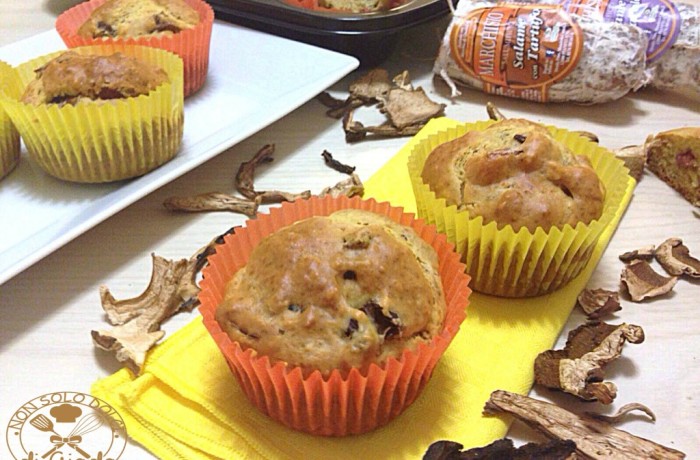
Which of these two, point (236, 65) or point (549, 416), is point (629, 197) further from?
point (236, 65)

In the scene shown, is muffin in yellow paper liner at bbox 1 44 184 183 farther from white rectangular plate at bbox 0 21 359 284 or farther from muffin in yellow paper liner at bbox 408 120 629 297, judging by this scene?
muffin in yellow paper liner at bbox 408 120 629 297

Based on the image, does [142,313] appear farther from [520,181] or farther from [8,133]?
[520,181]

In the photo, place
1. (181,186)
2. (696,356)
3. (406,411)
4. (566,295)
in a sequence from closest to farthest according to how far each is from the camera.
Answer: (406,411) < (696,356) < (566,295) < (181,186)

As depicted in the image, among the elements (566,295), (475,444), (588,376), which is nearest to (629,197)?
(566,295)

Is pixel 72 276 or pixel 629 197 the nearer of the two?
pixel 72 276

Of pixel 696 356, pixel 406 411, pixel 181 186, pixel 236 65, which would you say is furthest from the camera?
pixel 236 65

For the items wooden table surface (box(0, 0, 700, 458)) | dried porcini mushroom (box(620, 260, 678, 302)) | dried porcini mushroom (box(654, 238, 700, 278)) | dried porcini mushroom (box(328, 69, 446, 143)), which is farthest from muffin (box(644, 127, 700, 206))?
dried porcini mushroom (box(328, 69, 446, 143))

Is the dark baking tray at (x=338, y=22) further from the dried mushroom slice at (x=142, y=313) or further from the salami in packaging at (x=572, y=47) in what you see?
the dried mushroom slice at (x=142, y=313)
